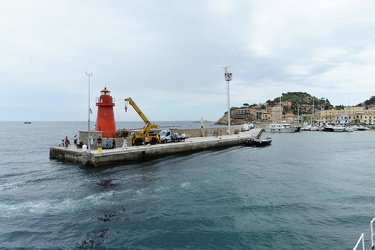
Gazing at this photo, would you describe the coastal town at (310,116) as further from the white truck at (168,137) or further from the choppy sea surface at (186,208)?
the choppy sea surface at (186,208)

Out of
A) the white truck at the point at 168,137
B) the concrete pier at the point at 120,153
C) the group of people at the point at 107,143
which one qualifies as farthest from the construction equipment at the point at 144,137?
the group of people at the point at 107,143

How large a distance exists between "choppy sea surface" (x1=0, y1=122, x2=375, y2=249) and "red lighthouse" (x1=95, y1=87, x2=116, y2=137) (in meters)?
7.48

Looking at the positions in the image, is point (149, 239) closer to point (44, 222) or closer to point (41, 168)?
point (44, 222)

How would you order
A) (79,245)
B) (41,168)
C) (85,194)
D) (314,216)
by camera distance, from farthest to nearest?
1. (41,168)
2. (85,194)
3. (314,216)
4. (79,245)

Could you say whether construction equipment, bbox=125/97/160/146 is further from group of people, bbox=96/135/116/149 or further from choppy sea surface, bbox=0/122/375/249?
choppy sea surface, bbox=0/122/375/249

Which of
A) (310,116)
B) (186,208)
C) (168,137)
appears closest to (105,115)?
(168,137)

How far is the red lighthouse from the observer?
92.9 feet

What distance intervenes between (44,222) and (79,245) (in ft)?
10.0

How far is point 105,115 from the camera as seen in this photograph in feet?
93.6

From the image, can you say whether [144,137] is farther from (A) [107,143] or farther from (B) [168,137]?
(A) [107,143]

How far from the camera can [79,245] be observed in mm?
9148

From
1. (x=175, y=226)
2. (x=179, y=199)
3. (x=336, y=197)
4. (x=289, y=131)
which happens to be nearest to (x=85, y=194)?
(x=179, y=199)

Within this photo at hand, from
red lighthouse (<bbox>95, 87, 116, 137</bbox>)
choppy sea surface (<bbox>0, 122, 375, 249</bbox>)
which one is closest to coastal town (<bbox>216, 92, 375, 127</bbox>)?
red lighthouse (<bbox>95, 87, 116, 137</bbox>)

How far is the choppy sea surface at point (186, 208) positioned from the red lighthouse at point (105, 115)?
7.48 meters
